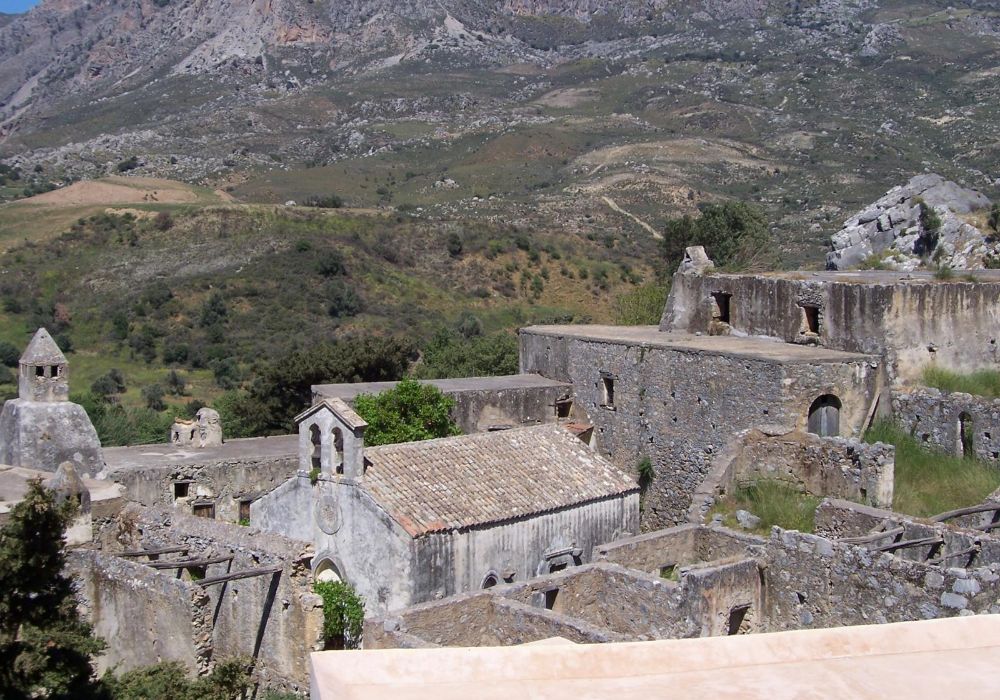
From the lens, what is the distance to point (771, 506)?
17.3 meters

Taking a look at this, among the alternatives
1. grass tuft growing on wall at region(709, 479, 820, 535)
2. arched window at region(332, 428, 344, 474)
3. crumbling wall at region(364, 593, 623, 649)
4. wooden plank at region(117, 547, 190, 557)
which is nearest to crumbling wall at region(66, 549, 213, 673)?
wooden plank at region(117, 547, 190, 557)

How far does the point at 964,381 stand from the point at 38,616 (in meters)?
14.3

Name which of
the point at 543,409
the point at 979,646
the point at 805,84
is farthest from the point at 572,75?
the point at 979,646

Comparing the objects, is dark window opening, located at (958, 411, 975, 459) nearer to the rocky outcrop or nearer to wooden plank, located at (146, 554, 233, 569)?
the rocky outcrop

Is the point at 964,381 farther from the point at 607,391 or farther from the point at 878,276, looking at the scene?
the point at 607,391

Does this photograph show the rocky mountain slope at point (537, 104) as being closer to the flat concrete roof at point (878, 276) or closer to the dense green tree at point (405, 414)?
the flat concrete roof at point (878, 276)

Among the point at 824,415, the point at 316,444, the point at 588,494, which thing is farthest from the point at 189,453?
the point at 824,415

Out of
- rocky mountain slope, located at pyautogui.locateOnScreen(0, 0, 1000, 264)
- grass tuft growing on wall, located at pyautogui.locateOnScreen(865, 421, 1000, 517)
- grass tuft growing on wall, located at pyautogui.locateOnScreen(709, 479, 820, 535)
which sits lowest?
grass tuft growing on wall, located at pyautogui.locateOnScreen(709, 479, 820, 535)

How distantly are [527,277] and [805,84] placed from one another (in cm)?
4879

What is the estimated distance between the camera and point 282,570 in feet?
49.0

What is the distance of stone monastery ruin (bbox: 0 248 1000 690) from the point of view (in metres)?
13.5

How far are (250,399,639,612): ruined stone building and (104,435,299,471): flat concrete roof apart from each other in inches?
174

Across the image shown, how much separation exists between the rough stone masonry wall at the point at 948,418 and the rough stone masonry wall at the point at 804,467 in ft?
4.63

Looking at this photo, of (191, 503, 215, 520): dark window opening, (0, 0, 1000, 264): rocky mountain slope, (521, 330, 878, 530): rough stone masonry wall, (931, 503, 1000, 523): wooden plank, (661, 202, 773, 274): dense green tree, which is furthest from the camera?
(0, 0, 1000, 264): rocky mountain slope
